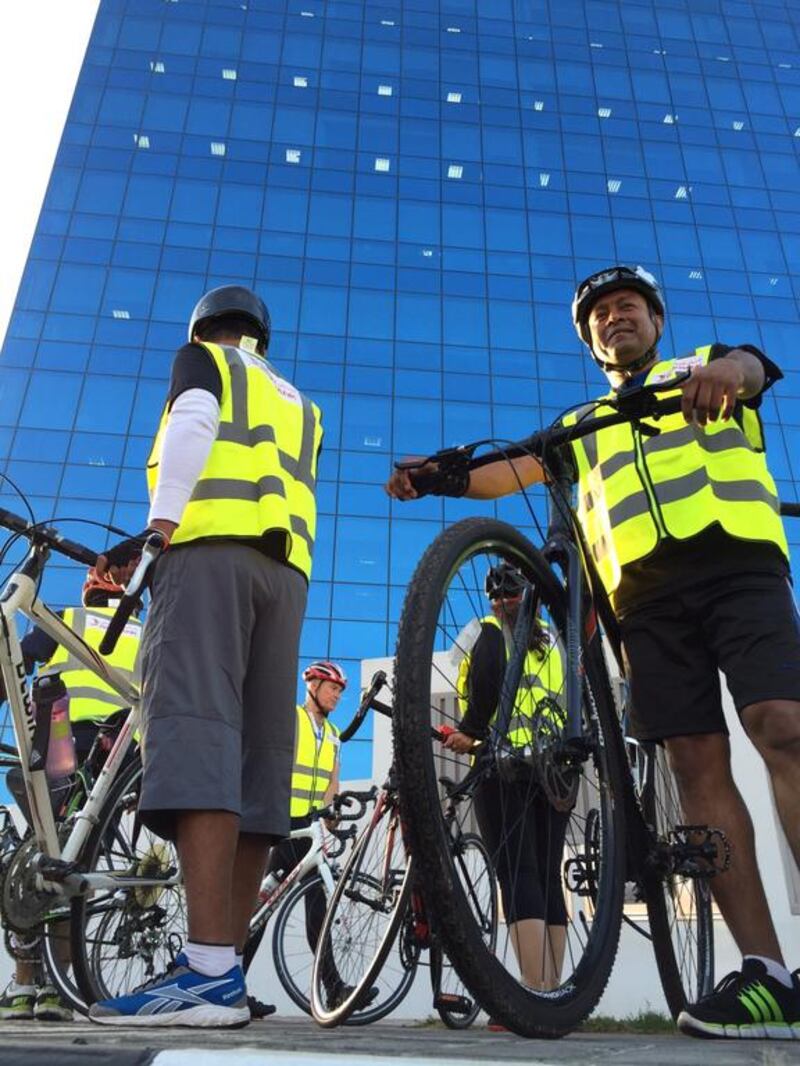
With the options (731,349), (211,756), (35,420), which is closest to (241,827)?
(211,756)

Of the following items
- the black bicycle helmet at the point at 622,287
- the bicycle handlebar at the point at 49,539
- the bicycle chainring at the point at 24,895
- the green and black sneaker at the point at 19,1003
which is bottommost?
the green and black sneaker at the point at 19,1003

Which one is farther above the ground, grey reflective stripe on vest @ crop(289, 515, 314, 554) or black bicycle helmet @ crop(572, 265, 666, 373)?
black bicycle helmet @ crop(572, 265, 666, 373)

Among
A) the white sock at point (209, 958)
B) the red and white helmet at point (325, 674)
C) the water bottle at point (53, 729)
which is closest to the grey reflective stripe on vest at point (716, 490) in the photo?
the white sock at point (209, 958)

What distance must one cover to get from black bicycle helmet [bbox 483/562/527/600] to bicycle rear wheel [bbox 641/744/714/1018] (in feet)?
2.00

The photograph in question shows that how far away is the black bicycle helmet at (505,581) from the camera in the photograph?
1.87m

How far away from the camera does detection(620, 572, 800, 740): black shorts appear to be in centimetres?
198

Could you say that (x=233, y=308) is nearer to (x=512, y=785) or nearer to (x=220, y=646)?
(x=220, y=646)

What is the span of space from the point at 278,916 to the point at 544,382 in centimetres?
2328

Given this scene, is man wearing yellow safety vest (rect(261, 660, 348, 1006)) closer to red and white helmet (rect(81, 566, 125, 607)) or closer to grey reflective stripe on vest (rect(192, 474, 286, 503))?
red and white helmet (rect(81, 566, 125, 607))

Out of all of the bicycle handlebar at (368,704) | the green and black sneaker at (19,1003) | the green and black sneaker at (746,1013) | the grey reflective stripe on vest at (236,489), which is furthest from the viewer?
the bicycle handlebar at (368,704)

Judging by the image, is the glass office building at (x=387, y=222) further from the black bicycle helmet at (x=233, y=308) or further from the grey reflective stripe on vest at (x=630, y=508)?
the grey reflective stripe on vest at (x=630, y=508)

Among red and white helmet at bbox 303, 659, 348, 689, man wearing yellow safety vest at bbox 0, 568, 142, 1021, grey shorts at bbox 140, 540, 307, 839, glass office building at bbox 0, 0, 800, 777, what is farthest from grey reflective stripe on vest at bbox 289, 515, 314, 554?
glass office building at bbox 0, 0, 800, 777

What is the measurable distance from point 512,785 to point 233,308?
68.3 inches

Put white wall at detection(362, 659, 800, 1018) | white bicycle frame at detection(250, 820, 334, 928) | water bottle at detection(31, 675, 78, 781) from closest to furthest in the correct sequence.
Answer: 1. water bottle at detection(31, 675, 78, 781)
2. white bicycle frame at detection(250, 820, 334, 928)
3. white wall at detection(362, 659, 800, 1018)
